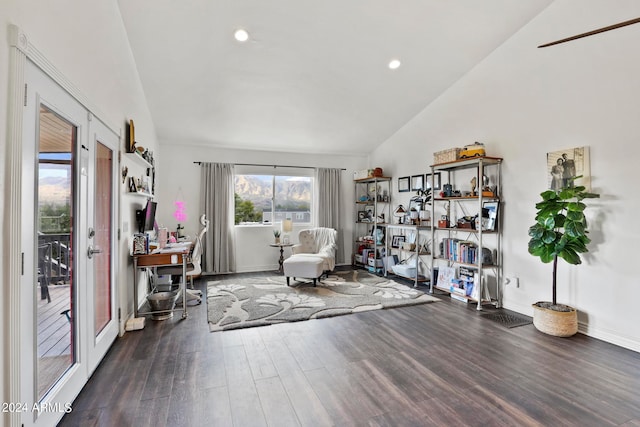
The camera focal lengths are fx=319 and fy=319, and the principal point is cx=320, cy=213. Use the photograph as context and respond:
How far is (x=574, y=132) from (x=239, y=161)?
16.7 ft

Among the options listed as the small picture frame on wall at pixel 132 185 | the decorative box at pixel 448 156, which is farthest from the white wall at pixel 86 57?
the decorative box at pixel 448 156

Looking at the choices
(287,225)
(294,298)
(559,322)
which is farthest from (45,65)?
(287,225)

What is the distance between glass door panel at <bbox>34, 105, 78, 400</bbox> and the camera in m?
1.66

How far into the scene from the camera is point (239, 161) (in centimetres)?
620

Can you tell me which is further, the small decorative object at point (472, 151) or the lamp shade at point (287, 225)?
the lamp shade at point (287, 225)

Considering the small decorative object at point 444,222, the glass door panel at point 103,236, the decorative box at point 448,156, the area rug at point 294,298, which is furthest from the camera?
the small decorative object at point 444,222

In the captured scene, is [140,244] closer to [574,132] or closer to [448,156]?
[448,156]

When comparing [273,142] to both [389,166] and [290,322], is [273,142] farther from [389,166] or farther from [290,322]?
[290,322]

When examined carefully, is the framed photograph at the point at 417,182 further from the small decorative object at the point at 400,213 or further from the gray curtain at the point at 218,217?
the gray curtain at the point at 218,217

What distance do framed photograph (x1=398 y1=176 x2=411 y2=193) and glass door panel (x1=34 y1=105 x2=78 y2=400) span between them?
490 cm

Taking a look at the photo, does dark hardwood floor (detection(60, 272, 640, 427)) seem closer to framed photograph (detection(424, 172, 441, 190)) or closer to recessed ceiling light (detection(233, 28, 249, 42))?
framed photograph (detection(424, 172, 441, 190))

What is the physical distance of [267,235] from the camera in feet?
21.0

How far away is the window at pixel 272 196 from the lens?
6293 millimetres

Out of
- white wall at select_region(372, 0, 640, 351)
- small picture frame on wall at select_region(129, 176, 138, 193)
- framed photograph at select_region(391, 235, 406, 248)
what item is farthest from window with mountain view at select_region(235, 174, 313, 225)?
white wall at select_region(372, 0, 640, 351)
